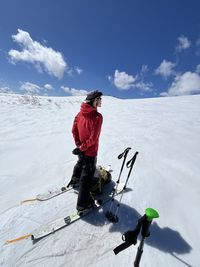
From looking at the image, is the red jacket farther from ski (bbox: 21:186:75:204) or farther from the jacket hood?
ski (bbox: 21:186:75:204)

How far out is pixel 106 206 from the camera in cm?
398

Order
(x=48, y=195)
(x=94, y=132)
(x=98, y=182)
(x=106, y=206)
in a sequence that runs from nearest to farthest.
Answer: (x=94, y=132) < (x=106, y=206) < (x=48, y=195) < (x=98, y=182)

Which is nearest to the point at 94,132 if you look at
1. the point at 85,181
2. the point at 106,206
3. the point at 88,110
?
the point at 88,110

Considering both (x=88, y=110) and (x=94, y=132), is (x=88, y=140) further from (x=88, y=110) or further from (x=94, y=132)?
(x=88, y=110)

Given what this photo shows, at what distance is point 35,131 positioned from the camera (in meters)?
9.95

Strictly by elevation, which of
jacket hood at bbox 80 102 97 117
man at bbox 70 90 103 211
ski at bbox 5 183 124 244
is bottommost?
ski at bbox 5 183 124 244

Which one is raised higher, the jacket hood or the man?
the jacket hood

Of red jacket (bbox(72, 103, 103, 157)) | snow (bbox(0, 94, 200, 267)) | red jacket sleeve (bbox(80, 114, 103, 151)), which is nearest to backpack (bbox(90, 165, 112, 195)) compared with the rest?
snow (bbox(0, 94, 200, 267))

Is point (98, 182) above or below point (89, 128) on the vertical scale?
below

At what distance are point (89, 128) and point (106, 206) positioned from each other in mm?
1915

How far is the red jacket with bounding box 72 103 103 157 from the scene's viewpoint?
3576mm

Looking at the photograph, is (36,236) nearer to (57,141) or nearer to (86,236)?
(86,236)

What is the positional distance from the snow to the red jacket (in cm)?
143

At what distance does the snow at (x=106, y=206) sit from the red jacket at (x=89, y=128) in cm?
143
